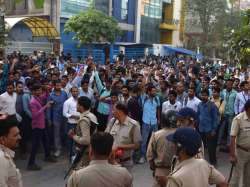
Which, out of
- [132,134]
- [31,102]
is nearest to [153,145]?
[132,134]

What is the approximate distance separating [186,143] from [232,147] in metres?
2.74

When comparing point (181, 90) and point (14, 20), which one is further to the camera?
point (14, 20)

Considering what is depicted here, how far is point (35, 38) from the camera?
27.7 m

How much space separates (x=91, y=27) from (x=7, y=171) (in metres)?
24.4

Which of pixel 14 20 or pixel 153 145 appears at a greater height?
pixel 14 20

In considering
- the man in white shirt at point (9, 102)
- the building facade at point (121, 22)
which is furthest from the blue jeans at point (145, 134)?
the building facade at point (121, 22)

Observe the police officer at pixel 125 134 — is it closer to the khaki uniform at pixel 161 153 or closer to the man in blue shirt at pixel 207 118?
the khaki uniform at pixel 161 153

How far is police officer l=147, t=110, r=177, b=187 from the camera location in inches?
188

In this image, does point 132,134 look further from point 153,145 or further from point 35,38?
point 35,38

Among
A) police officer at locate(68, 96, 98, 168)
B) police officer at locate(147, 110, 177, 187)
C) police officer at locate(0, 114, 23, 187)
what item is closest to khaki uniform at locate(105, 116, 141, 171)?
police officer at locate(68, 96, 98, 168)

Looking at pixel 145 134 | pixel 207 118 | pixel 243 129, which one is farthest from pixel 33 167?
pixel 243 129

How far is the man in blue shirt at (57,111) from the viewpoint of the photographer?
8.62m

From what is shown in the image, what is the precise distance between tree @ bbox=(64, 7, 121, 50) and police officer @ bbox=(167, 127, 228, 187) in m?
24.3

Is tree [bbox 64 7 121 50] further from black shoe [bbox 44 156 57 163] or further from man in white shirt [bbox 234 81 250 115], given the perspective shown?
black shoe [bbox 44 156 57 163]
